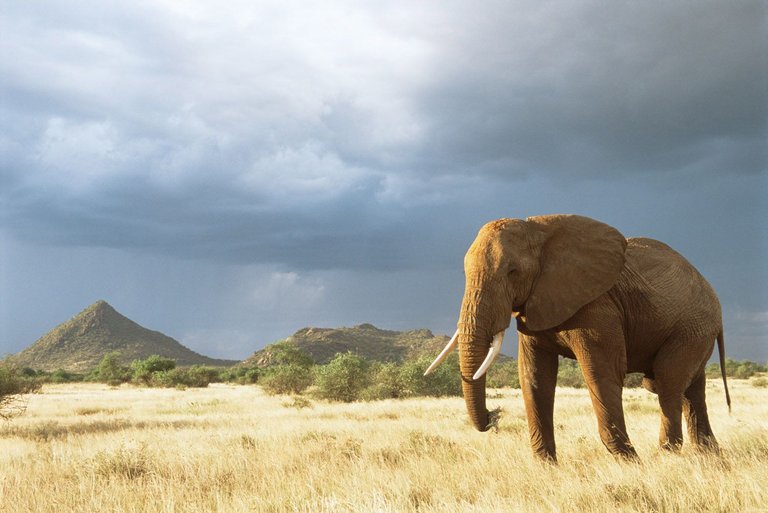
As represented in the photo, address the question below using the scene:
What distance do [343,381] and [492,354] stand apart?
924 inches

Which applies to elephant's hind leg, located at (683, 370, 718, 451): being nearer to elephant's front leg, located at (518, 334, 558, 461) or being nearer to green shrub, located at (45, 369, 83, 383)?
elephant's front leg, located at (518, 334, 558, 461)

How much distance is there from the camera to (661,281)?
29.8 ft

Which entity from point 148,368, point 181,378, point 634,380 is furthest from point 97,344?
point 634,380

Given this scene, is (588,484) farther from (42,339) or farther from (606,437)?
(42,339)

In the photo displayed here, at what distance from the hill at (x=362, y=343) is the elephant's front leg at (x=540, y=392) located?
315 ft

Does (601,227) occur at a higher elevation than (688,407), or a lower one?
higher

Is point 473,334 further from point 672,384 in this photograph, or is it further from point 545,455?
point 672,384

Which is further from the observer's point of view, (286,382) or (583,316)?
(286,382)

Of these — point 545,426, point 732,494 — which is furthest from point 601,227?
point 732,494

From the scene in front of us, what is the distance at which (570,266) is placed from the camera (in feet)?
26.1

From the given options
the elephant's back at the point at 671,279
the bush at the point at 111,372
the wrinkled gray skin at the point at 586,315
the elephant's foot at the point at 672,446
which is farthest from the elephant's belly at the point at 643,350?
the bush at the point at 111,372

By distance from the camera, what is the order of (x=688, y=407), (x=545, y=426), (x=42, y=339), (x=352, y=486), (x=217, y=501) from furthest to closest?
1. (x=42, y=339)
2. (x=688, y=407)
3. (x=545, y=426)
4. (x=352, y=486)
5. (x=217, y=501)

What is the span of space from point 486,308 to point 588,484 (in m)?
2.23

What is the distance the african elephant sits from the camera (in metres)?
7.49
